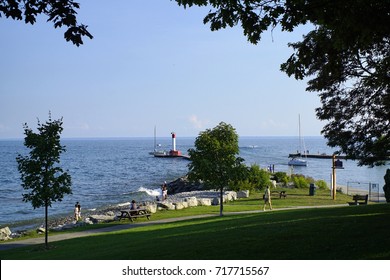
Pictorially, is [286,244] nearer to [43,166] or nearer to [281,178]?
[43,166]

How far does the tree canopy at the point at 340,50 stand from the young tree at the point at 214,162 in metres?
8.06

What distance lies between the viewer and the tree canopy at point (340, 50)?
858cm

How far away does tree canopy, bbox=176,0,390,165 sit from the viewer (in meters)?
8.58

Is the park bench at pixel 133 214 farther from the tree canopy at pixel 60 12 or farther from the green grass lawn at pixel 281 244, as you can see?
the tree canopy at pixel 60 12

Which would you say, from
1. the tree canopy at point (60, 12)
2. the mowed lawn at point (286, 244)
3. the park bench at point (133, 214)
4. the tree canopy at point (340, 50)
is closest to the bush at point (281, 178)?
the park bench at point (133, 214)

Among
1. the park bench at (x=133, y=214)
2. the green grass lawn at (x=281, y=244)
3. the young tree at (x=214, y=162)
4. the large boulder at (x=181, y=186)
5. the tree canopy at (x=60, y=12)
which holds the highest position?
the tree canopy at (x=60, y=12)

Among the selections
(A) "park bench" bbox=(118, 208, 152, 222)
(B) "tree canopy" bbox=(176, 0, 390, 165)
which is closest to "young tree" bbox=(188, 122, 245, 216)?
(A) "park bench" bbox=(118, 208, 152, 222)

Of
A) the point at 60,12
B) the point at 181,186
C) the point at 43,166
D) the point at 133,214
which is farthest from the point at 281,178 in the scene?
the point at 60,12

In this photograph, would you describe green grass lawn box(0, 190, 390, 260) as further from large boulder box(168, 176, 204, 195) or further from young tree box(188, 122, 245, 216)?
large boulder box(168, 176, 204, 195)

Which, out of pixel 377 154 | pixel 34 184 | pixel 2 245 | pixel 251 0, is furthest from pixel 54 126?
pixel 377 154

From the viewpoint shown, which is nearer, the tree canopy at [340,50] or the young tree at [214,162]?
the tree canopy at [340,50]

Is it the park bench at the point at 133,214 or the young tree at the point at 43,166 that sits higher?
the young tree at the point at 43,166

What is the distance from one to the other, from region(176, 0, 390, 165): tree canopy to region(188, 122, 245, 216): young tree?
806 centimetres

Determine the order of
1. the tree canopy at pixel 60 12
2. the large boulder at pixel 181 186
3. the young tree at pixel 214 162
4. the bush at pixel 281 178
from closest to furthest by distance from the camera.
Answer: the tree canopy at pixel 60 12 < the young tree at pixel 214 162 < the bush at pixel 281 178 < the large boulder at pixel 181 186
